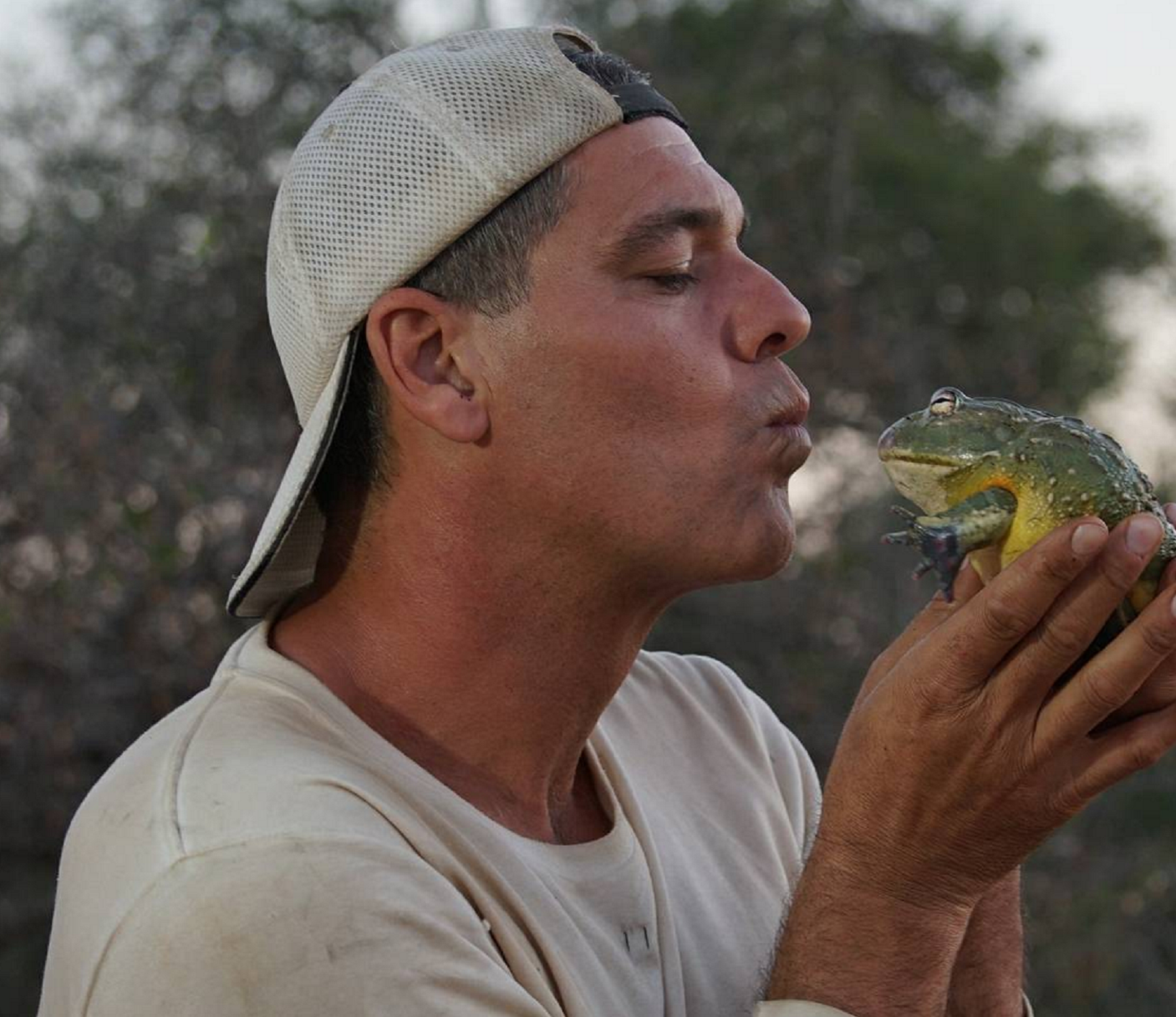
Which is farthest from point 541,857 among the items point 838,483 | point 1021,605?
point 838,483

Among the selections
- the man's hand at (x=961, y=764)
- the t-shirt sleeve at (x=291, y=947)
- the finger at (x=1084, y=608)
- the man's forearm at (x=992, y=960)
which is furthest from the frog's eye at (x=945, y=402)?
the t-shirt sleeve at (x=291, y=947)

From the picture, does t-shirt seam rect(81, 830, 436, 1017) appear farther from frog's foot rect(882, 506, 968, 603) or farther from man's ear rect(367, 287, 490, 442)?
frog's foot rect(882, 506, 968, 603)

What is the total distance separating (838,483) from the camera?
372 inches

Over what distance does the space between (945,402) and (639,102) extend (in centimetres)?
71

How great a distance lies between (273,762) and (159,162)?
756 centimetres

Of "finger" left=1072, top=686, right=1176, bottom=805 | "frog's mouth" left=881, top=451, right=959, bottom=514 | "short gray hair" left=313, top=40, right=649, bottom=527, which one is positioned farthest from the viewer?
"short gray hair" left=313, top=40, right=649, bottom=527

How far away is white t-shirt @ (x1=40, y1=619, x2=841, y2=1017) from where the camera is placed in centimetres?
202

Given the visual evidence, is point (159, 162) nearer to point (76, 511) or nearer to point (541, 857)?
point (76, 511)

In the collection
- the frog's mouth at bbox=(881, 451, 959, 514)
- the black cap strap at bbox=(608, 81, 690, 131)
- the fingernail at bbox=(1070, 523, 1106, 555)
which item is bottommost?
the frog's mouth at bbox=(881, 451, 959, 514)

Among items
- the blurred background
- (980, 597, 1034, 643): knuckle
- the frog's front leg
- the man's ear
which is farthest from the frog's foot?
the blurred background

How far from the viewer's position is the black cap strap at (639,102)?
2.70 m

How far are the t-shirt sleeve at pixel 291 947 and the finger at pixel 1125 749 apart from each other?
82 cm

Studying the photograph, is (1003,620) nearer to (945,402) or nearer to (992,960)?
(945,402)

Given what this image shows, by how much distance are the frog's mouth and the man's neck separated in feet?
1.46
